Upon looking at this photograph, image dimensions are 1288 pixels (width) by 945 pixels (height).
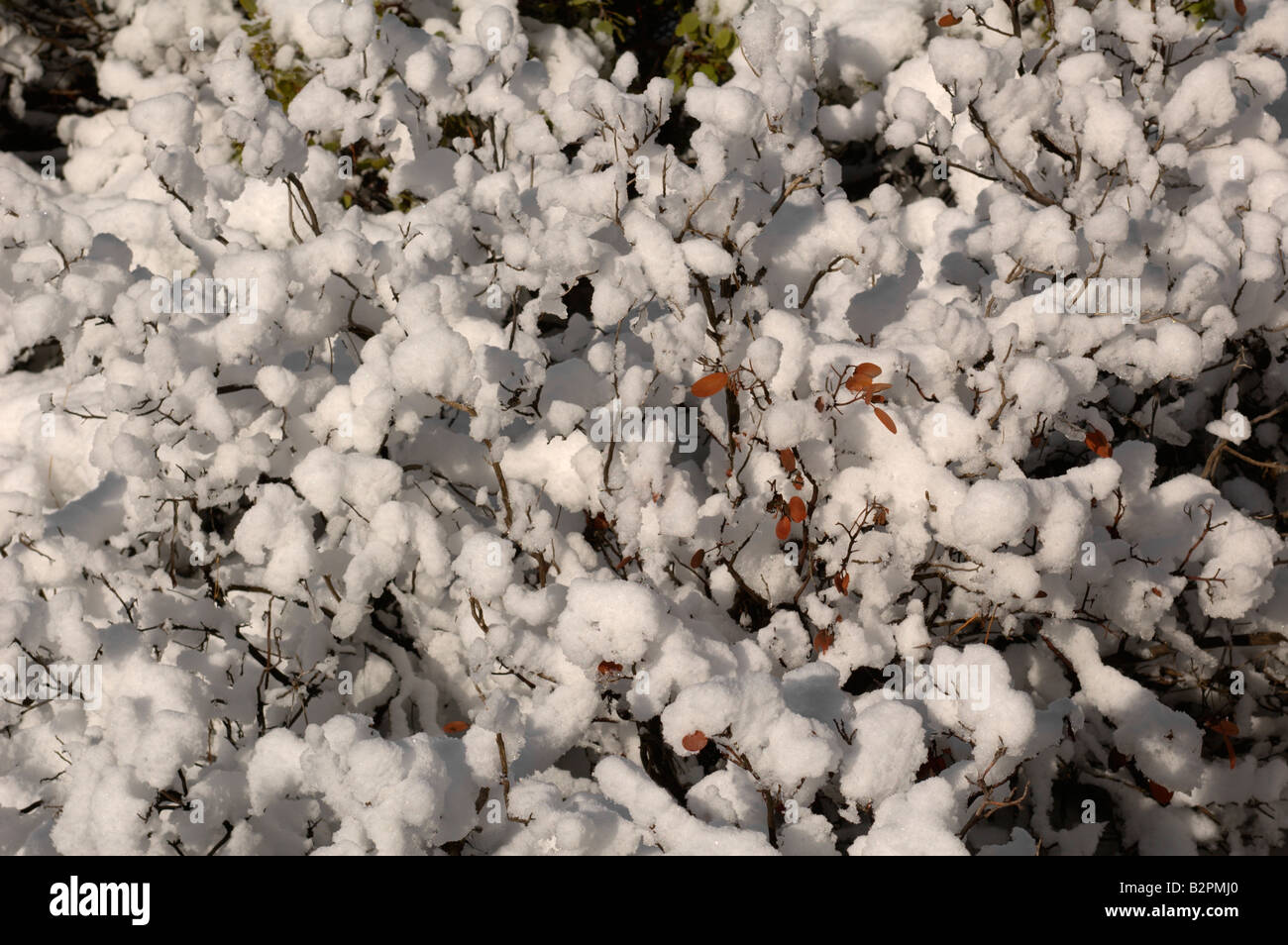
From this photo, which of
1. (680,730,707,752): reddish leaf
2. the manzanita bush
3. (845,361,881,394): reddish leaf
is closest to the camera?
(680,730,707,752): reddish leaf

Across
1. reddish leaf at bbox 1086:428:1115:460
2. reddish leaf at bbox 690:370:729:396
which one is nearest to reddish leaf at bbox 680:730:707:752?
reddish leaf at bbox 690:370:729:396

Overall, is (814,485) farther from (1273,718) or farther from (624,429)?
(1273,718)

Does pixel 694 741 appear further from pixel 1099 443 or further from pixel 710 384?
pixel 1099 443

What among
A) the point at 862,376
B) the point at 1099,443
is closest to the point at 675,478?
the point at 862,376

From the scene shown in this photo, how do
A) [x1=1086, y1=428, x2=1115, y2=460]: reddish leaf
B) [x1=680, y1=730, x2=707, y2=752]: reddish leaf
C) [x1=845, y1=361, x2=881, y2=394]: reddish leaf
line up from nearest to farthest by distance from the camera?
[x1=680, y1=730, x2=707, y2=752]: reddish leaf
[x1=845, y1=361, x2=881, y2=394]: reddish leaf
[x1=1086, y1=428, x2=1115, y2=460]: reddish leaf

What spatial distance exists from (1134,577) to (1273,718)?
0.71 meters

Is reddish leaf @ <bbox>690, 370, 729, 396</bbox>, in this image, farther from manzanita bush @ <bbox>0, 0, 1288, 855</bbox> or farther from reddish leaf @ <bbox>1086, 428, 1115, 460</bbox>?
reddish leaf @ <bbox>1086, 428, 1115, 460</bbox>

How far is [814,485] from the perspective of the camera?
7.18 ft

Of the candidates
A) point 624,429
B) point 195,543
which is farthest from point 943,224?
point 195,543

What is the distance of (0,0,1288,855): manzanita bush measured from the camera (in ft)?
5.88

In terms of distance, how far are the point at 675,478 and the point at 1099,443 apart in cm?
102

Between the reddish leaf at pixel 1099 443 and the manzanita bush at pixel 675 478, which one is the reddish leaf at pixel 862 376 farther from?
the reddish leaf at pixel 1099 443

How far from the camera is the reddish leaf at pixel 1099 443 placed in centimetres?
224

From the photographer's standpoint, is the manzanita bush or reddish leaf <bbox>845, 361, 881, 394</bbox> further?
reddish leaf <bbox>845, 361, 881, 394</bbox>
